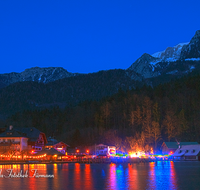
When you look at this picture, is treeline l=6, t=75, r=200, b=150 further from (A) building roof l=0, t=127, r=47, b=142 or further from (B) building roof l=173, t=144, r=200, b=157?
(A) building roof l=0, t=127, r=47, b=142

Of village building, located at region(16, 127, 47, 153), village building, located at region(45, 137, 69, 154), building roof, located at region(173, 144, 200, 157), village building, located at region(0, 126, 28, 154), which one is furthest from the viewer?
village building, located at region(45, 137, 69, 154)

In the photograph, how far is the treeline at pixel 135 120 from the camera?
139750 millimetres

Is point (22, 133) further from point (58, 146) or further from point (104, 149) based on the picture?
point (104, 149)

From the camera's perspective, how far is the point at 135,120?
503 feet

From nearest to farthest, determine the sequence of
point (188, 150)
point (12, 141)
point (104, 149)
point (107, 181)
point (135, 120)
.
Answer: point (107, 181) < point (188, 150) < point (12, 141) < point (104, 149) < point (135, 120)

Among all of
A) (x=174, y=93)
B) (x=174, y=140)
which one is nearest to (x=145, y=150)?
(x=174, y=140)

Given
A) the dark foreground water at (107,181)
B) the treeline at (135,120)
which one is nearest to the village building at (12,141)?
the treeline at (135,120)

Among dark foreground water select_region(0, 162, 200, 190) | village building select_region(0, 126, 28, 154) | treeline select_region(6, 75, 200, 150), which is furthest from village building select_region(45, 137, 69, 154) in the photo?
dark foreground water select_region(0, 162, 200, 190)

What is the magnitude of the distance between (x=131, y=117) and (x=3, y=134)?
2424 inches

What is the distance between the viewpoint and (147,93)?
185 metres

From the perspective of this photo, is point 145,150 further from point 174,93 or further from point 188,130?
point 174,93

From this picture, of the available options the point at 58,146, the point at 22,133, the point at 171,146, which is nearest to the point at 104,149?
the point at 58,146

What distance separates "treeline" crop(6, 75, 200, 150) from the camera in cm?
13975

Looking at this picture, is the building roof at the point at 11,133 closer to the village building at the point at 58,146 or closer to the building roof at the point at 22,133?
the building roof at the point at 22,133
